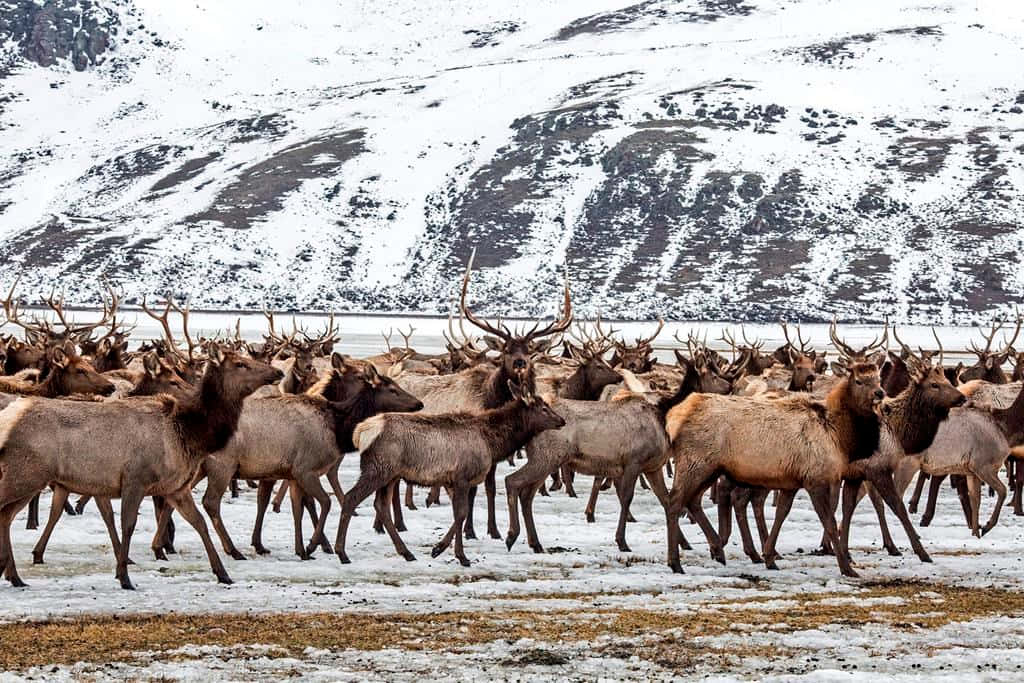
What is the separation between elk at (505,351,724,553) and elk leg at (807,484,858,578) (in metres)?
1.79

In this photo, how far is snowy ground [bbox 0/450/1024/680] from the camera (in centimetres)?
847

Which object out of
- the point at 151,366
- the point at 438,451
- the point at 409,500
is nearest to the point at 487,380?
the point at 409,500

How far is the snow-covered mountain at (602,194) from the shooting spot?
110 metres

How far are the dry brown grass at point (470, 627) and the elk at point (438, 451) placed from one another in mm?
2431

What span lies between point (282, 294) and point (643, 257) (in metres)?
30.8

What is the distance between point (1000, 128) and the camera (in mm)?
139250

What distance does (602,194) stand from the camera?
12888 cm

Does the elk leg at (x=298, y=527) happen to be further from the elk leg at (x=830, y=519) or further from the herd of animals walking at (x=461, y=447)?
the elk leg at (x=830, y=519)

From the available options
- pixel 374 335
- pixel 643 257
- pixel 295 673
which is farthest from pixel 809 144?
pixel 295 673

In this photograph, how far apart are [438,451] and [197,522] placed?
2358 millimetres

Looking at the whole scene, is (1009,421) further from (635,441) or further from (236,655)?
(236,655)

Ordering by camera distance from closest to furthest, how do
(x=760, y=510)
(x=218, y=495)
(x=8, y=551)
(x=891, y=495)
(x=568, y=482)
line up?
1. (x=8, y=551)
2. (x=218, y=495)
3. (x=891, y=495)
4. (x=760, y=510)
5. (x=568, y=482)

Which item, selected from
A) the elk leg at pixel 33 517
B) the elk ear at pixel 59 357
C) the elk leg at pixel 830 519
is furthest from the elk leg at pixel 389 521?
the elk ear at pixel 59 357

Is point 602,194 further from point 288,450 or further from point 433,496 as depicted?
point 288,450
